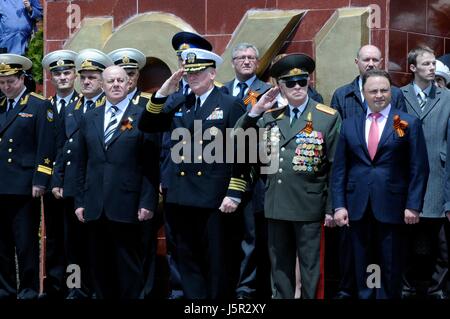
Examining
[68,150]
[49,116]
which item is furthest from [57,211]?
[49,116]

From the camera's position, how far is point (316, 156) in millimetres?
10016

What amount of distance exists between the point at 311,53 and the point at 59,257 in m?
3.05

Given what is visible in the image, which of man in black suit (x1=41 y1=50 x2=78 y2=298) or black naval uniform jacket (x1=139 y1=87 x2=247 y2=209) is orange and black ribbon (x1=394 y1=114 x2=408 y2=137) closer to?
black naval uniform jacket (x1=139 y1=87 x2=247 y2=209)

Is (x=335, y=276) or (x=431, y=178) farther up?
(x=431, y=178)

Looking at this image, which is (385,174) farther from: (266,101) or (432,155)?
(432,155)

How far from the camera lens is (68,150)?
11688 millimetres

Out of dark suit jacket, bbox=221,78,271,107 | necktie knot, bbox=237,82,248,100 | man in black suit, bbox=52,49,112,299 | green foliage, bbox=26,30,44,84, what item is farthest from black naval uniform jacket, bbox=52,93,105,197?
green foliage, bbox=26,30,44,84

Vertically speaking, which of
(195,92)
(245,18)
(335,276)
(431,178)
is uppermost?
(245,18)

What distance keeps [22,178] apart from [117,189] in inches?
53.5

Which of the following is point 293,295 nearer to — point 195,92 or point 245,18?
point 195,92

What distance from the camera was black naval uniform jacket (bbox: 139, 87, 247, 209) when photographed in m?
9.89

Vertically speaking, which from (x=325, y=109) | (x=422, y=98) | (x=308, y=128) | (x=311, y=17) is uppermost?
(x=311, y=17)

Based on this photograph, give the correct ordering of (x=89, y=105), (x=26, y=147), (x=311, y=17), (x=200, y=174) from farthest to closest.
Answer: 1. (x=311, y=17)
2. (x=89, y=105)
3. (x=26, y=147)
4. (x=200, y=174)
